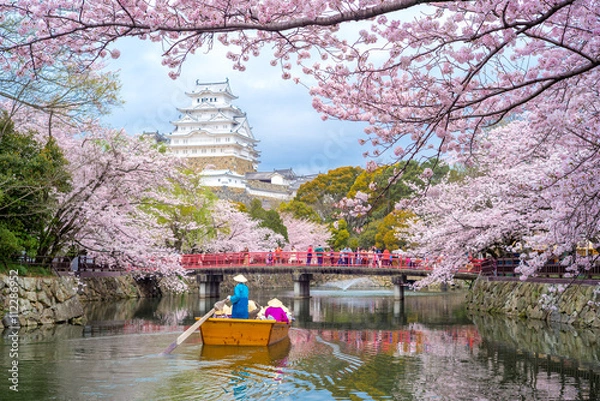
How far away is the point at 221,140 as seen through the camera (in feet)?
240

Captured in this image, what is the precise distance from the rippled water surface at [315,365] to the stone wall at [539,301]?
789 mm

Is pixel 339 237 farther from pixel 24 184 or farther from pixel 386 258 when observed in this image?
pixel 24 184

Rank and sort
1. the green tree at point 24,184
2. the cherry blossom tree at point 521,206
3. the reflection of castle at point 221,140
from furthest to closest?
the reflection of castle at point 221,140 < the green tree at point 24,184 < the cherry blossom tree at point 521,206

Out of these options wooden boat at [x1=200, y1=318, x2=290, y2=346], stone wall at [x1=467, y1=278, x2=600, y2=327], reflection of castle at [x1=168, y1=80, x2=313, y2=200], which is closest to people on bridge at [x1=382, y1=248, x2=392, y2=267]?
stone wall at [x1=467, y1=278, x2=600, y2=327]

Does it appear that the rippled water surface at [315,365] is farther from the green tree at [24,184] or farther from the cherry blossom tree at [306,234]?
the cherry blossom tree at [306,234]

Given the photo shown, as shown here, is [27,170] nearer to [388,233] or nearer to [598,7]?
[598,7]

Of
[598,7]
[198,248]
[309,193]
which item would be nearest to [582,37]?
[598,7]

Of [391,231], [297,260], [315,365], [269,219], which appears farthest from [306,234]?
[315,365]

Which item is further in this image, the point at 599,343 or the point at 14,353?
the point at 599,343

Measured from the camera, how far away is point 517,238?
62.0 feet

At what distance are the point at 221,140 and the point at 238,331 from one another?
63094mm

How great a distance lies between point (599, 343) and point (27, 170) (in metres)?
13.8

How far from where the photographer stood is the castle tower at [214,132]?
72500mm

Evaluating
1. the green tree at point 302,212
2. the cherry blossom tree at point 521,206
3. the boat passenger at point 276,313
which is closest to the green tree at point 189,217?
the cherry blossom tree at point 521,206
